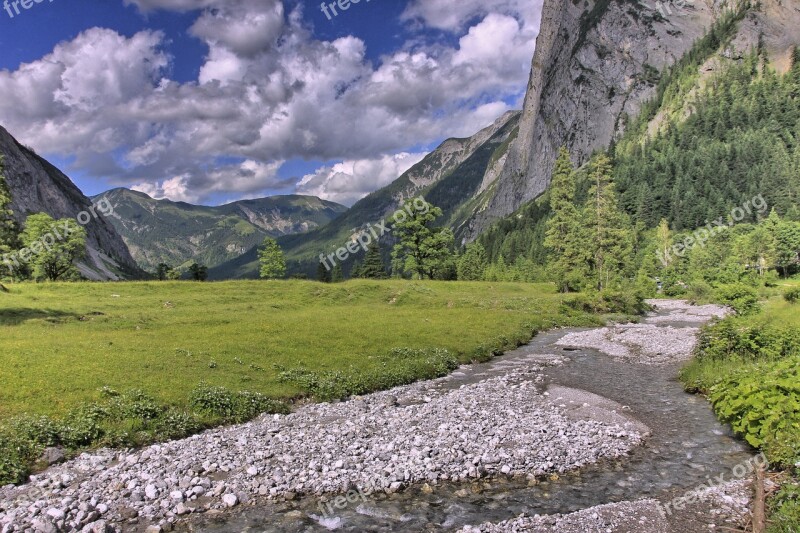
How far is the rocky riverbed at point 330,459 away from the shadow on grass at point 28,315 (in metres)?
27.1

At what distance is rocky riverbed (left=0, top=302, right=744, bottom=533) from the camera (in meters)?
13.0

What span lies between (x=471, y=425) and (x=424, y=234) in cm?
6510

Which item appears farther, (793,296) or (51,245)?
(51,245)

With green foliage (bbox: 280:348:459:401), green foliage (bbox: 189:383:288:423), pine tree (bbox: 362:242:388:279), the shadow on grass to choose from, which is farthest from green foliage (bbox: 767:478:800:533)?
pine tree (bbox: 362:242:388:279)

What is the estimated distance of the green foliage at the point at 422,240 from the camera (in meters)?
82.6

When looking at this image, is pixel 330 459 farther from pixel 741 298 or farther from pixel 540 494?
pixel 741 298

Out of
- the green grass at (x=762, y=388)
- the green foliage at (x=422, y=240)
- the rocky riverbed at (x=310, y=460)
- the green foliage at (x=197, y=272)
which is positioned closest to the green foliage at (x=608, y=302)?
the green foliage at (x=422, y=240)

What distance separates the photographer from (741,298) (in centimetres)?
4444

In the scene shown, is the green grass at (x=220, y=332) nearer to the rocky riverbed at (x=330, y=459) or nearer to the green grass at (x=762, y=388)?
the rocky riverbed at (x=330, y=459)

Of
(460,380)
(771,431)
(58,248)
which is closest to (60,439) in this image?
(460,380)

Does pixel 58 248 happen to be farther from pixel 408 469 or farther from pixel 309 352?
pixel 408 469

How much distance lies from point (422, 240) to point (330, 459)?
69081 millimetres

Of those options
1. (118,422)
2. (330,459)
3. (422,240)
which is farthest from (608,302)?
(118,422)

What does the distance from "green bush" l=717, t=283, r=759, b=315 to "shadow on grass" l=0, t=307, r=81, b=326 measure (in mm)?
58076
